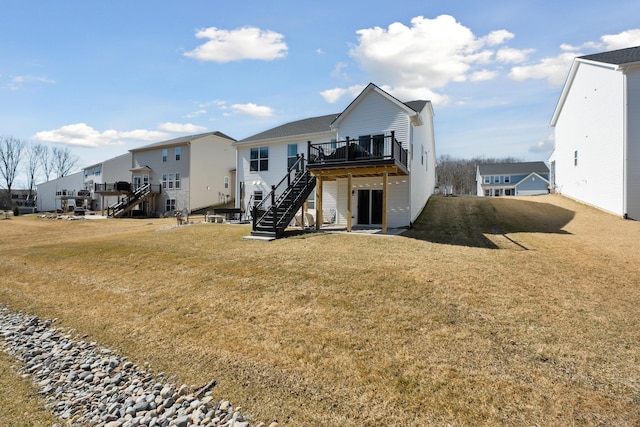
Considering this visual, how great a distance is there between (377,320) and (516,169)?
185 ft

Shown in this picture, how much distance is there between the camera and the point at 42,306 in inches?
336

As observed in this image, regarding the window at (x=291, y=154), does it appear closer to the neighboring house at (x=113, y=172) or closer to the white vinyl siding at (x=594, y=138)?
the white vinyl siding at (x=594, y=138)

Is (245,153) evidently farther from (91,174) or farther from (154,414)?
(91,174)

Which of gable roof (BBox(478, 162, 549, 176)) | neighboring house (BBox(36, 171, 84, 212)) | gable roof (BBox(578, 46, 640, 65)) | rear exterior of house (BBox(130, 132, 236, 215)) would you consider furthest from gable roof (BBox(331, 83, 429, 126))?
neighboring house (BBox(36, 171, 84, 212))

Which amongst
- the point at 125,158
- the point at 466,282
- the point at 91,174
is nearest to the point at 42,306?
the point at 466,282

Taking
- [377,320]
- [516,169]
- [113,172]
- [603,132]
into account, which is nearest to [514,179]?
[516,169]

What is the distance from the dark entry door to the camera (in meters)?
17.4

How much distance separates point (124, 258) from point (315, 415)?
10.4 meters

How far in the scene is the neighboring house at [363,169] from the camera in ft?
46.9

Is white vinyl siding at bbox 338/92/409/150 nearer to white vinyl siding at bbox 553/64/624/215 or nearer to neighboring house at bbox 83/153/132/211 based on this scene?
white vinyl siding at bbox 553/64/624/215

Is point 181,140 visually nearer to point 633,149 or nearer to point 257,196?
point 257,196

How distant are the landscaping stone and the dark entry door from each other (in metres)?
13.4

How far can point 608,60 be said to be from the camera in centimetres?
1766

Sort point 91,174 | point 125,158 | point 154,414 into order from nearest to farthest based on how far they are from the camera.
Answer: point 154,414 < point 125,158 < point 91,174
